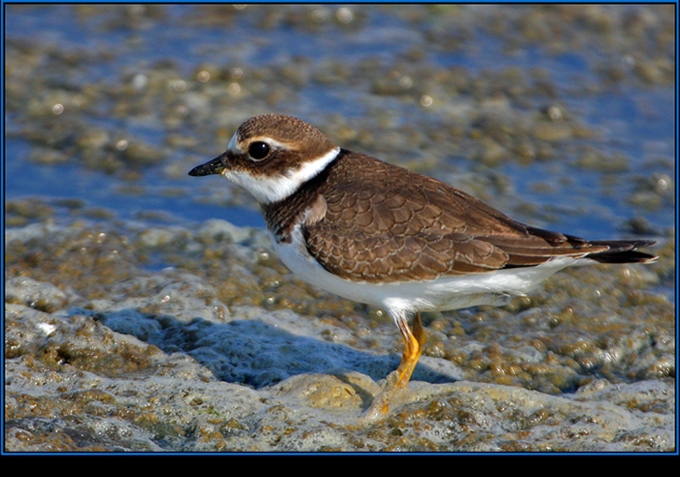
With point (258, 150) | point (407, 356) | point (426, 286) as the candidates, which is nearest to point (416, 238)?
point (426, 286)

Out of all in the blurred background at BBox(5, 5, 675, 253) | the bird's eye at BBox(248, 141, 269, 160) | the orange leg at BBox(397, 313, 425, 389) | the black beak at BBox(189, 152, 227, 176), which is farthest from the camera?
the blurred background at BBox(5, 5, 675, 253)

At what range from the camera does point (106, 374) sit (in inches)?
238

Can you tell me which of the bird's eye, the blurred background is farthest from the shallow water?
the bird's eye

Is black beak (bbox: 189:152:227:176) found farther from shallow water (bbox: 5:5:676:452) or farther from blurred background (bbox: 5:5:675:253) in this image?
blurred background (bbox: 5:5:675:253)

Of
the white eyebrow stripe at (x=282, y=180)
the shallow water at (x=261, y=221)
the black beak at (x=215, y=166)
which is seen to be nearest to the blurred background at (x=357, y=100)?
the shallow water at (x=261, y=221)

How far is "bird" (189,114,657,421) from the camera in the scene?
5.35 metres

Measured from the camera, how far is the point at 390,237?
5.43 m

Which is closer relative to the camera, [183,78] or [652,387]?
[652,387]

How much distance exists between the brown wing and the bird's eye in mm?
541

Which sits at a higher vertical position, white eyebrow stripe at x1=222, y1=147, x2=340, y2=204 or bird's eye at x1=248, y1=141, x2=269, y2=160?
bird's eye at x1=248, y1=141, x2=269, y2=160

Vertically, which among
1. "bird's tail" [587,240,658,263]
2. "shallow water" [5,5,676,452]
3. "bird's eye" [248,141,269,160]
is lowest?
"shallow water" [5,5,676,452]

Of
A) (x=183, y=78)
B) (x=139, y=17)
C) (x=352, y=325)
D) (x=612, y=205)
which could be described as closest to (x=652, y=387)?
(x=352, y=325)

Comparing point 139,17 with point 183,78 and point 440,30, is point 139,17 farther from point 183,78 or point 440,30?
point 440,30

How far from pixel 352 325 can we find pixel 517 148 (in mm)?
3875
